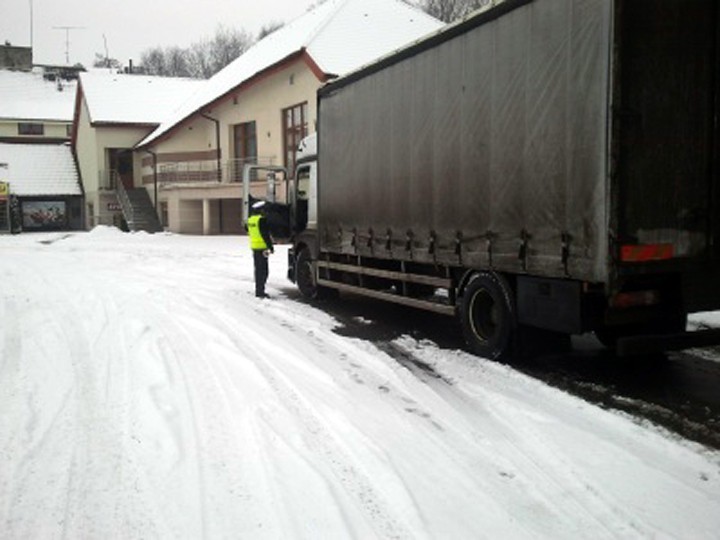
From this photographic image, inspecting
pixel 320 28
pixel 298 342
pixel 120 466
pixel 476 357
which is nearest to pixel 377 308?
pixel 298 342

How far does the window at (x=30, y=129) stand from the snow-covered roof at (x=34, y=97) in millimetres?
508

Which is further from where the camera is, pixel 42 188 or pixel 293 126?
pixel 42 188

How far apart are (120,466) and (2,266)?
1609cm

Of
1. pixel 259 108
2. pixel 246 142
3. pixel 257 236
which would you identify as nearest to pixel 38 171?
pixel 246 142

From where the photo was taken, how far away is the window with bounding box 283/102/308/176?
27.6 m

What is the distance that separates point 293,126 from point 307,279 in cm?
1735

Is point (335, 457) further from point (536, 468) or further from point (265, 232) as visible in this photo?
point (265, 232)

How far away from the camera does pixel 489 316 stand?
7.72 metres

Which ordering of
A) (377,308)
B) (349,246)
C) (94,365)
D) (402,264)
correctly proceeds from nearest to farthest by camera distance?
(94,365) → (402,264) → (349,246) → (377,308)

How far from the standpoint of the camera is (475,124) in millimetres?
7352

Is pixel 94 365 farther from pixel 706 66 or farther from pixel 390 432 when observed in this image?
pixel 706 66

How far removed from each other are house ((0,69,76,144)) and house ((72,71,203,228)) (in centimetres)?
1089

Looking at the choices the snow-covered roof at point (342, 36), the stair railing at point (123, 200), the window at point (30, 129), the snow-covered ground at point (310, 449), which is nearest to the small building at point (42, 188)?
the stair railing at point (123, 200)

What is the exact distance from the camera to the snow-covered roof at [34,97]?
57562 mm
